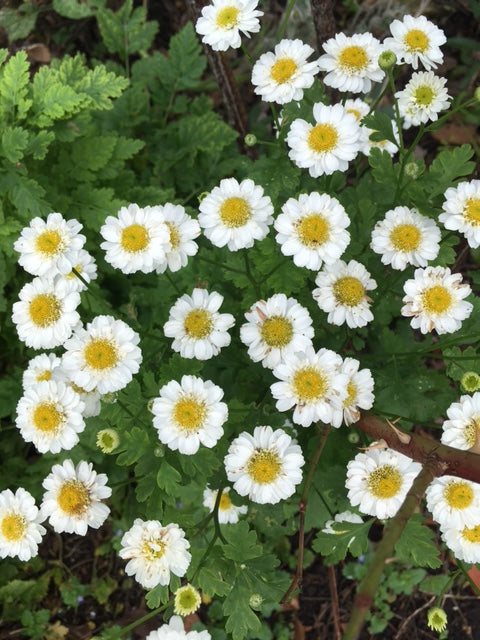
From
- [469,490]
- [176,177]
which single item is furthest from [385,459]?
[176,177]

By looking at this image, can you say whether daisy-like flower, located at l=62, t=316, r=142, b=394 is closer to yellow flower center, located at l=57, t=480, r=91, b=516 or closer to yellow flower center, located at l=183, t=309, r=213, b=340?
yellow flower center, located at l=183, t=309, r=213, b=340

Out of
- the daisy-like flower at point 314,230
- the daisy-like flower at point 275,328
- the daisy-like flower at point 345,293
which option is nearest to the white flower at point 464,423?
the daisy-like flower at point 345,293

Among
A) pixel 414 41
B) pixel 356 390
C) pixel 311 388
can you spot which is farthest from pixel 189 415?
pixel 414 41

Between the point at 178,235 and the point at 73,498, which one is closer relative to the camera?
the point at 73,498

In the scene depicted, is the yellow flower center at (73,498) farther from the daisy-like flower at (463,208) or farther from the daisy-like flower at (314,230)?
the daisy-like flower at (463,208)

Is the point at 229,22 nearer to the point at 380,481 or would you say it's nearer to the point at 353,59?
the point at 353,59

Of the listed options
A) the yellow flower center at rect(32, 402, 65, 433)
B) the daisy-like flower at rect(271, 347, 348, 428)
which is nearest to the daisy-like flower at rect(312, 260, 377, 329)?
the daisy-like flower at rect(271, 347, 348, 428)
